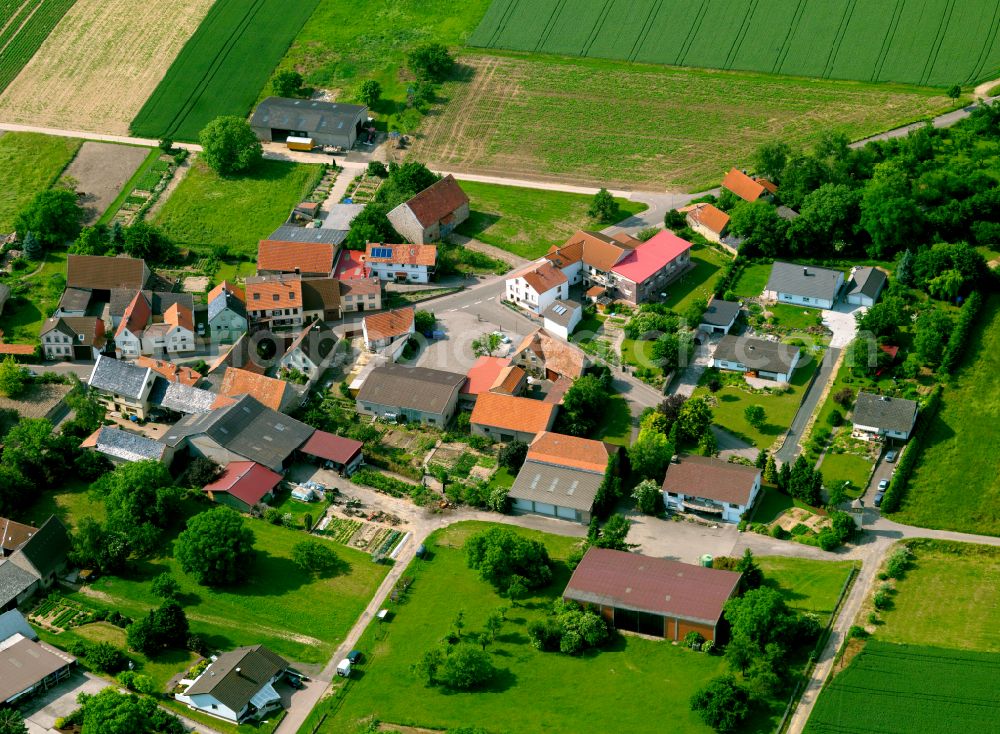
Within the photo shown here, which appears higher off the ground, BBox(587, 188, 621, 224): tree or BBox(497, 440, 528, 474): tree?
BBox(587, 188, 621, 224): tree

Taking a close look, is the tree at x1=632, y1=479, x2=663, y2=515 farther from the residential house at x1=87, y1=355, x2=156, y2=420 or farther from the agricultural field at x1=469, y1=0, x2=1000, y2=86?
the agricultural field at x1=469, y1=0, x2=1000, y2=86

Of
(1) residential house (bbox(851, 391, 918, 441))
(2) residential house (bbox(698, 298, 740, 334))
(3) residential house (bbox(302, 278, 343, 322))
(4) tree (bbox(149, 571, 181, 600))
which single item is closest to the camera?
(4) tree (bbox(149, 571, 181, 600))

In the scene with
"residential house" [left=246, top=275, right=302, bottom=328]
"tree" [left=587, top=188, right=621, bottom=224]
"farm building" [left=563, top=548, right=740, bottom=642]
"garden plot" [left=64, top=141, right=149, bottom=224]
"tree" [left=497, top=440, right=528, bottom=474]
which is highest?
"tree" [left=587, top=188, right=621, bottom=224]

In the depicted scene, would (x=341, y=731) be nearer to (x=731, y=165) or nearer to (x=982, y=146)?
(x=731, y=165)

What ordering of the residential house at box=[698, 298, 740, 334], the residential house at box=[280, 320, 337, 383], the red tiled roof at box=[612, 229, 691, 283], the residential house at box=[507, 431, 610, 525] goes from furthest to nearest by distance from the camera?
the red tiled roof at box=[612, 229, 691, 283] → the residential house at box=[698, 298, 740, 334] → the residential house at box=[280, 320, 337, 383] → the residential house at box=[507, 431, 610, 525]

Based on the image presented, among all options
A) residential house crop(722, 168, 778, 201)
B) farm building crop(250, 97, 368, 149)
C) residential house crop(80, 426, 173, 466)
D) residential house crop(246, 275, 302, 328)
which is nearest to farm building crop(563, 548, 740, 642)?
residential house crop(80, 426, 173, 466)

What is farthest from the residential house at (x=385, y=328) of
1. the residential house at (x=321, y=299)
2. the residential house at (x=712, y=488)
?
the residential house at (x=712, y=488)

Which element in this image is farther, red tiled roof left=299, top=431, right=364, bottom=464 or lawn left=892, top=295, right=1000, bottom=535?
red tiled roof left=299, top=431, right=364, bottom=464

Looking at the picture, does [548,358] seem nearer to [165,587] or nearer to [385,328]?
[385,328]
